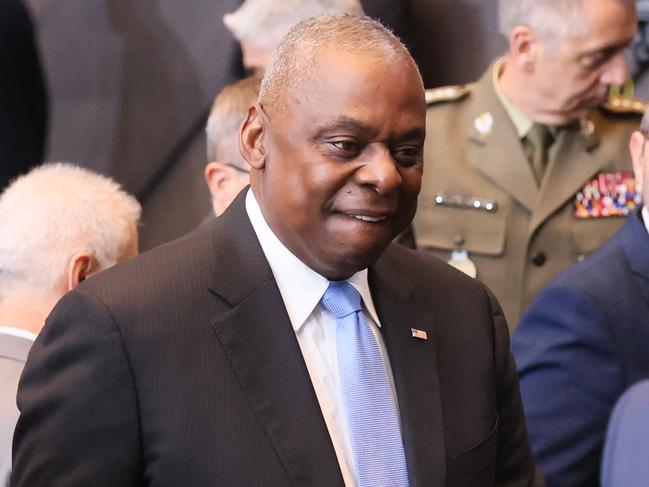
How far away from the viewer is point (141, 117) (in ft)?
10.4

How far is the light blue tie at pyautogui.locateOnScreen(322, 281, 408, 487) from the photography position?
1.40 meters

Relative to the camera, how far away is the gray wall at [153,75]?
3.09 m

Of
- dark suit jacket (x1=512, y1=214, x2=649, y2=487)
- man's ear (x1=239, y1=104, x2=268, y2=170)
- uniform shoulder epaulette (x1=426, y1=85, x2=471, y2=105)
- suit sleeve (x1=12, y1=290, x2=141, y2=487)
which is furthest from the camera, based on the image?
uniform shoulder epaulette (x1=426, y1=85, x2=471, y2=105)

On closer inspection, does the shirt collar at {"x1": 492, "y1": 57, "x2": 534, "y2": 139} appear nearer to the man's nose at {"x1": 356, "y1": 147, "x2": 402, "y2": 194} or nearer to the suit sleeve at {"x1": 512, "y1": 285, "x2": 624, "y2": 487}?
the suit sleeve at {"x1": 512, "y1": 285, "x2": 624, "y2": 487}

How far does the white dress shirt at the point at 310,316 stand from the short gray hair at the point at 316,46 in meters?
0.17

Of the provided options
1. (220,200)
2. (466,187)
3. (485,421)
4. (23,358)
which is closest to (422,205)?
(466,187)

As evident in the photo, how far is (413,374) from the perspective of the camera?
1497 mm

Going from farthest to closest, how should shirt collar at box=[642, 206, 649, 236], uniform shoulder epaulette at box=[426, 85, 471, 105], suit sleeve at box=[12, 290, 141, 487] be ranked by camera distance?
uniform shoulder epaulette at box=[426, 85, 471, 105]
shirt collar at box=[642, 206, 649, 236]
suit sleeve at box=[12, 290, 141, 487]

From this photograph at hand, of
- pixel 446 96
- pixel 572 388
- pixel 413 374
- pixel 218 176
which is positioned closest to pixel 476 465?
pixel 413 374

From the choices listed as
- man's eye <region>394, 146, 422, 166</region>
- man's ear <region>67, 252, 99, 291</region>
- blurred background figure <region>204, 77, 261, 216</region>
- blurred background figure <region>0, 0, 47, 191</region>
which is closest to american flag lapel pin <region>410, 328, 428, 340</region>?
man's eye <region>394, 146, 422, 166</region>

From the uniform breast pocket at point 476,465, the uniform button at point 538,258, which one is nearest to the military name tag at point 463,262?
the uniform button at point 538,258

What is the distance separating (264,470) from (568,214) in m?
1.76

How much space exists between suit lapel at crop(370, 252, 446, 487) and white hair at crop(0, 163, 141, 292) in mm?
782

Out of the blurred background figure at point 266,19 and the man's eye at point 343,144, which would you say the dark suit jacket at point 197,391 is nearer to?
the man's eye at point 343,144
